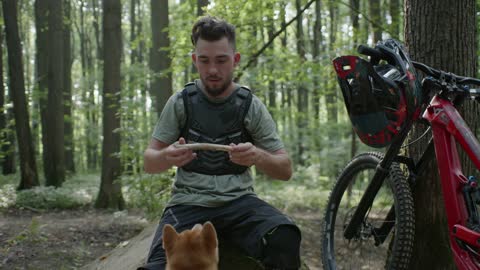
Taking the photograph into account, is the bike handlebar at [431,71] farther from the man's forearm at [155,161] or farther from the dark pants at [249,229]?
the man's forearm at [155,161]

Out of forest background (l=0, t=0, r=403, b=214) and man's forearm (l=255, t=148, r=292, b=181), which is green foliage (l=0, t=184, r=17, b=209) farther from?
man's forearm (l=255, t=148, r=292, b=181)

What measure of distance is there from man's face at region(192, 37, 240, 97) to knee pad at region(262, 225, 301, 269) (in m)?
1.06

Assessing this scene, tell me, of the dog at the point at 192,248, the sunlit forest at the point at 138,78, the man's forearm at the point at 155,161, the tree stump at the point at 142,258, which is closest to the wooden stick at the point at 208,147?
the man's forearm at the point at 155,161

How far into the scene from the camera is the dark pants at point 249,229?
2.81 m

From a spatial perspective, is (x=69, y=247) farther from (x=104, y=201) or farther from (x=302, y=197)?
(x=302, y=197)

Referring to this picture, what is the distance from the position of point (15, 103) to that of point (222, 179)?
10.6m

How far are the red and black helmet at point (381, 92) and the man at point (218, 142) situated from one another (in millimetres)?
574

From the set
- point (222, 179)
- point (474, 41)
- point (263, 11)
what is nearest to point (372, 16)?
point (263, 11)

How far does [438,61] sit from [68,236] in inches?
247

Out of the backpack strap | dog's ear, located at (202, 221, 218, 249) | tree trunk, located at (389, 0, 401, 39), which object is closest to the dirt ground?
the backpack strap

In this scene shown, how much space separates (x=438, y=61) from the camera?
3518 mm

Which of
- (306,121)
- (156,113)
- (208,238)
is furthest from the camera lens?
(306,121)

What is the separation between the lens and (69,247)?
6754 millimetres

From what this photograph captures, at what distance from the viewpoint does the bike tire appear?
3252mm
